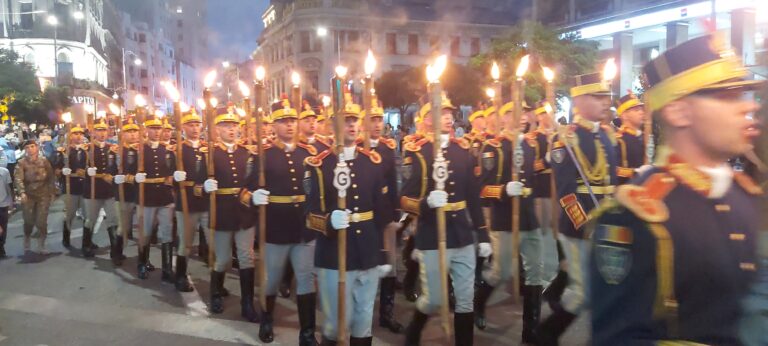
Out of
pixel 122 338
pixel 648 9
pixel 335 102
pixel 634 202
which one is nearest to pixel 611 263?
pixel 634 202

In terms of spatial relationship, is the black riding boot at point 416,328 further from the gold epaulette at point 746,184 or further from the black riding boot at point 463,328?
the gold epaulette at point 746,184

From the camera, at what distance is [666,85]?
80.2 inches

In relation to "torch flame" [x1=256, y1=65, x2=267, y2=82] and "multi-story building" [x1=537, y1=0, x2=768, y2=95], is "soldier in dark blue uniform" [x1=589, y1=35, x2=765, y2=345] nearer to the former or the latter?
"torch flame" [x1=256, y1=65, x2=267, y2=82]

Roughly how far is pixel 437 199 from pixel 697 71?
324 cm

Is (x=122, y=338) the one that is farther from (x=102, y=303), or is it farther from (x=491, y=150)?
(x=491, y=150)

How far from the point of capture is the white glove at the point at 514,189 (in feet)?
20.6

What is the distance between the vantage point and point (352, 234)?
4.84 metres

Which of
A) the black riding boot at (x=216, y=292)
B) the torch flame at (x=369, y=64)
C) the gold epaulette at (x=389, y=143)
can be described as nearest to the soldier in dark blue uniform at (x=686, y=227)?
the torch flame at (x=369, y=64)

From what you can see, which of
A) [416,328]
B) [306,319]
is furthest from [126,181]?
[416,328]

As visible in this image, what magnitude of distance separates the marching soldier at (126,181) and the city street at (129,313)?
38 cm

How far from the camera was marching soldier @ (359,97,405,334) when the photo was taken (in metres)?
5.93

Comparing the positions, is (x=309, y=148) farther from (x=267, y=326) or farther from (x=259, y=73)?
(x=267, y=326)

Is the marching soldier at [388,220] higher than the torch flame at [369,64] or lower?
lower

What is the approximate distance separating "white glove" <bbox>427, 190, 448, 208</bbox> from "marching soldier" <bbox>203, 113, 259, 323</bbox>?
87.7 inches
